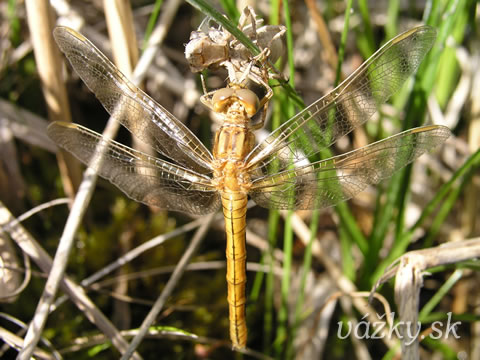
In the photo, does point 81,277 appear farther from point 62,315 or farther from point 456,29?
point 456,29

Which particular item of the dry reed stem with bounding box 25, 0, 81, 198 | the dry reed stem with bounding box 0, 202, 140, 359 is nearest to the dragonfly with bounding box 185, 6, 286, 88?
the dry reed stem with bounding box 25, 0, 81, 198

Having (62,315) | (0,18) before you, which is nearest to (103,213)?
(62,315)

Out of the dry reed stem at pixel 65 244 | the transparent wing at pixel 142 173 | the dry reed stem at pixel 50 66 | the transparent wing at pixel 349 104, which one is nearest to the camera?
the transparent wing at pixel 349 104

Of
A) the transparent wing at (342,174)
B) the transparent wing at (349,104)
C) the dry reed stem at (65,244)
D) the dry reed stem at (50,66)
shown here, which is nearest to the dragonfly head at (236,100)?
the transparent wing at (349,104)

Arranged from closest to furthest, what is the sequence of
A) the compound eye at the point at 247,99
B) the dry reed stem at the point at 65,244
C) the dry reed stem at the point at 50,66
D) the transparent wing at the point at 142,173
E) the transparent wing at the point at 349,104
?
the transparent wing at the point at 349,104 < the compound eye at the point at 247,99 < the dry reed stem at the point at 65,244 < the transparent wing at the point at 142,173 < the dry reed stem at the point at 50,66

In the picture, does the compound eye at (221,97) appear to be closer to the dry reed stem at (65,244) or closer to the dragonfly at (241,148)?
the dragonfly at (241,148)

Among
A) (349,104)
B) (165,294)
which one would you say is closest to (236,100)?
(349,104)
